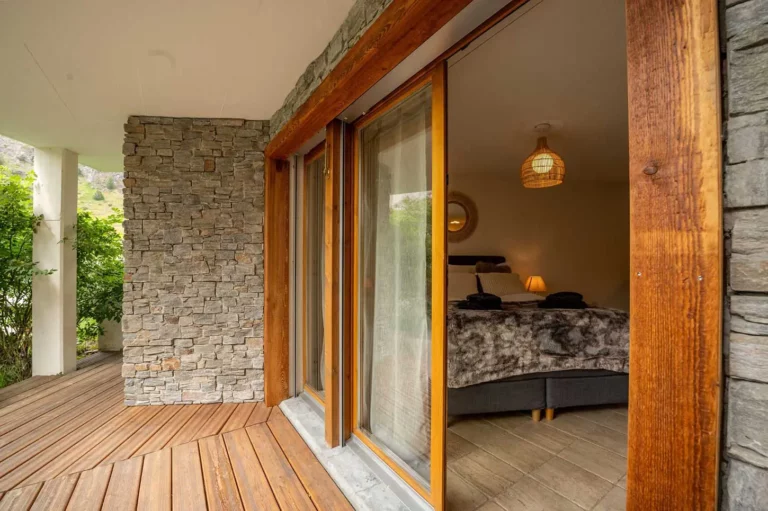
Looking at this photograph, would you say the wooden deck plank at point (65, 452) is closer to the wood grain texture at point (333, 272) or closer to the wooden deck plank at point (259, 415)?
the wooden deck plank at point (259, 415)

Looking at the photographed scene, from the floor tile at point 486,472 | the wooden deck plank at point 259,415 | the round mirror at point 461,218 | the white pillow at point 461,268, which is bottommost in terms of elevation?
the wooden deck plank at point 259,415

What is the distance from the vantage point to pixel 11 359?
3465 mm

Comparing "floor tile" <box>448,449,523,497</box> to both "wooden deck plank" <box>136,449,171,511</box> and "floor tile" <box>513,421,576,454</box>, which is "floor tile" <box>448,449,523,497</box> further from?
"wooden deck plank" <box>136,449,171,511</box>

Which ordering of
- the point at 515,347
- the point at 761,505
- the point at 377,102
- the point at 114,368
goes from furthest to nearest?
1. the point at 114,368
2. the point at 515,347
3. the point at 377,102
4. the point at 761,505

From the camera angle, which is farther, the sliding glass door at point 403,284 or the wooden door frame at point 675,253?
the sliding glass door at point 403,284

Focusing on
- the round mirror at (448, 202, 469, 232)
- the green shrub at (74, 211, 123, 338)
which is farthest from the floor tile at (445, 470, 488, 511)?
the green shrub at (74, 211, 123, 338)

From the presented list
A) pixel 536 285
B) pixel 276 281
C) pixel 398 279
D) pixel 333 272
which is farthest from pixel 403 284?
pixel 536 285

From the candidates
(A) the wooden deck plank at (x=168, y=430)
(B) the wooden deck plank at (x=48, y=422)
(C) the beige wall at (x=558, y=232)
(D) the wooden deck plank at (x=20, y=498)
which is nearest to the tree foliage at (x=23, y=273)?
(B) the wooden deck plank at (x=48, y=422)

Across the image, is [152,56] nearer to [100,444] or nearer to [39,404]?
[100,444]

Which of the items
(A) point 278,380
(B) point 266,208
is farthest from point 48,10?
(A) point 278,380

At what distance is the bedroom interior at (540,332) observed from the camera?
68.4 inches

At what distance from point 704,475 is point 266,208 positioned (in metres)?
2.88

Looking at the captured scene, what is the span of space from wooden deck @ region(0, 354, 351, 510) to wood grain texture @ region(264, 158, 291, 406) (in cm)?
29

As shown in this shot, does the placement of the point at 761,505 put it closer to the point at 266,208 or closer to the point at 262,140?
the point at 266,208
